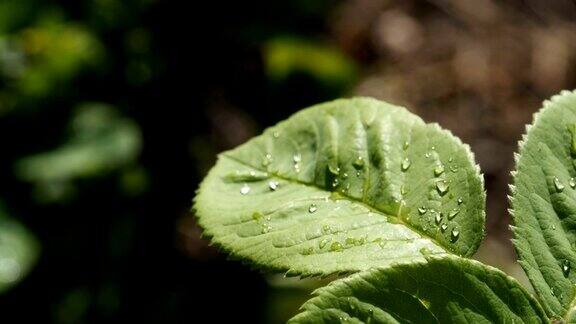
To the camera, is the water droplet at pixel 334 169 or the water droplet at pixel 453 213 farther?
the water droplet at pixel 334 169

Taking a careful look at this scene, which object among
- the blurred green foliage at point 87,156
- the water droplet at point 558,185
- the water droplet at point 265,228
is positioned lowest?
the blurred green foliage at point 87,156

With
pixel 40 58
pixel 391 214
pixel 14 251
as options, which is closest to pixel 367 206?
pixel 391 214

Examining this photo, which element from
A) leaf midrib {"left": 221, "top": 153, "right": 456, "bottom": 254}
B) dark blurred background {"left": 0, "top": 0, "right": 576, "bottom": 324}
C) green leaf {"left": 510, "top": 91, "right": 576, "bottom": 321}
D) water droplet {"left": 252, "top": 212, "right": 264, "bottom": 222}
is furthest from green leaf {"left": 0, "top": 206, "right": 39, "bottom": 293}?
green leaf {"left": 510, "top": 91, "right": 576, "bottom": 321}

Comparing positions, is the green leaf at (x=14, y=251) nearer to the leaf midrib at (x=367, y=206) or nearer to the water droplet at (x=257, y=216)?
the leaf midrib at (x=367, y=206)

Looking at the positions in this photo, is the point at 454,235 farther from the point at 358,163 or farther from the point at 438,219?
the point at 358,163

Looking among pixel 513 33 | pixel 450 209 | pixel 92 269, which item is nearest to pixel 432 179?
pixel 450 209

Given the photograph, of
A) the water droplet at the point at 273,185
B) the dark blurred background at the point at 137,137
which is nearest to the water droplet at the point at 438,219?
the water droplet at the point at 273,185
